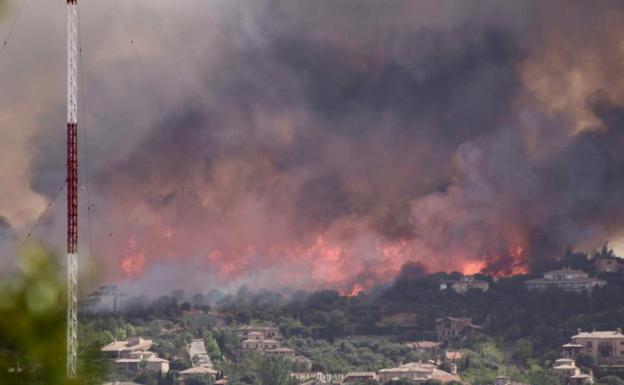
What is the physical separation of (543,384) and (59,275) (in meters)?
58.5

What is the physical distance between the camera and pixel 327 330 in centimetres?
7488

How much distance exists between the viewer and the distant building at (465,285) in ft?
253

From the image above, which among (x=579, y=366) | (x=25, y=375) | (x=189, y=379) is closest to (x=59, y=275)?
(x=25, y=375)

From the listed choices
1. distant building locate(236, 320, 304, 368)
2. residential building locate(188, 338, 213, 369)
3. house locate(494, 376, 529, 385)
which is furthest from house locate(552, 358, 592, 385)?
residential building locate(188, 338, 213, 369)

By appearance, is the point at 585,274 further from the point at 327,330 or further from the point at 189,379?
the point at 189,379

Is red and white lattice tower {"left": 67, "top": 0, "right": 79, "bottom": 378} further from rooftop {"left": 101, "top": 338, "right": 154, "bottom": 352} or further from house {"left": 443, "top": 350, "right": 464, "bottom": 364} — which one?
house {"left": 443, "top": 350, "right": 464, "bottom": 364}

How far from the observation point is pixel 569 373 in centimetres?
6819

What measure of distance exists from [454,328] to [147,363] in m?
15.7

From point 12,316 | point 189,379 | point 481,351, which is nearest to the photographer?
point 12,316

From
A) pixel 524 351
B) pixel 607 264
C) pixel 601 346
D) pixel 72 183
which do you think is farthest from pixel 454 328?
pixel 72 183

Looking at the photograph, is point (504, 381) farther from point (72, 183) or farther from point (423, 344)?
point (72, 183)

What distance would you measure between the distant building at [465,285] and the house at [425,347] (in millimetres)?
3657

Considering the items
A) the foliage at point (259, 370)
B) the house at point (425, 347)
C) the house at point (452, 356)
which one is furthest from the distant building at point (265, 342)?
the house at point (452, 356)

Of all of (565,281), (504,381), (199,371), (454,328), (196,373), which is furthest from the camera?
(565,281)
